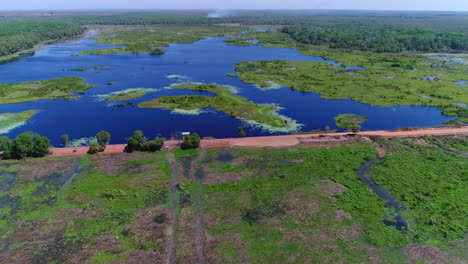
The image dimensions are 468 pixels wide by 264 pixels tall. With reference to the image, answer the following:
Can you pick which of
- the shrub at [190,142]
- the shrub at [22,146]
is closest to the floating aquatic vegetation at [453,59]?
the shrub at [190,142]

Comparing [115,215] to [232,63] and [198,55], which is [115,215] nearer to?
[232,63]

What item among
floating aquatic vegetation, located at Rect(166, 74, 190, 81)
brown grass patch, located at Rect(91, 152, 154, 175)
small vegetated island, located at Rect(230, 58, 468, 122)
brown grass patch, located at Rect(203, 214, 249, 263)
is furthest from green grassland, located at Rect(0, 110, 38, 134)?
small vegetated island, located at Rect(230, 58, 468, 122)

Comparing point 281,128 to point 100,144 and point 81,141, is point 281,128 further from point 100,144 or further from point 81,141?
point 81,141

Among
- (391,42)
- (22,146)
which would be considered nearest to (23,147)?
(22,146)

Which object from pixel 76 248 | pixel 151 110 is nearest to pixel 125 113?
pixel 151 110

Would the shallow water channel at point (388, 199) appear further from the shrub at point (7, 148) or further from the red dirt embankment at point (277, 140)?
the shrub at point (7, 148)
